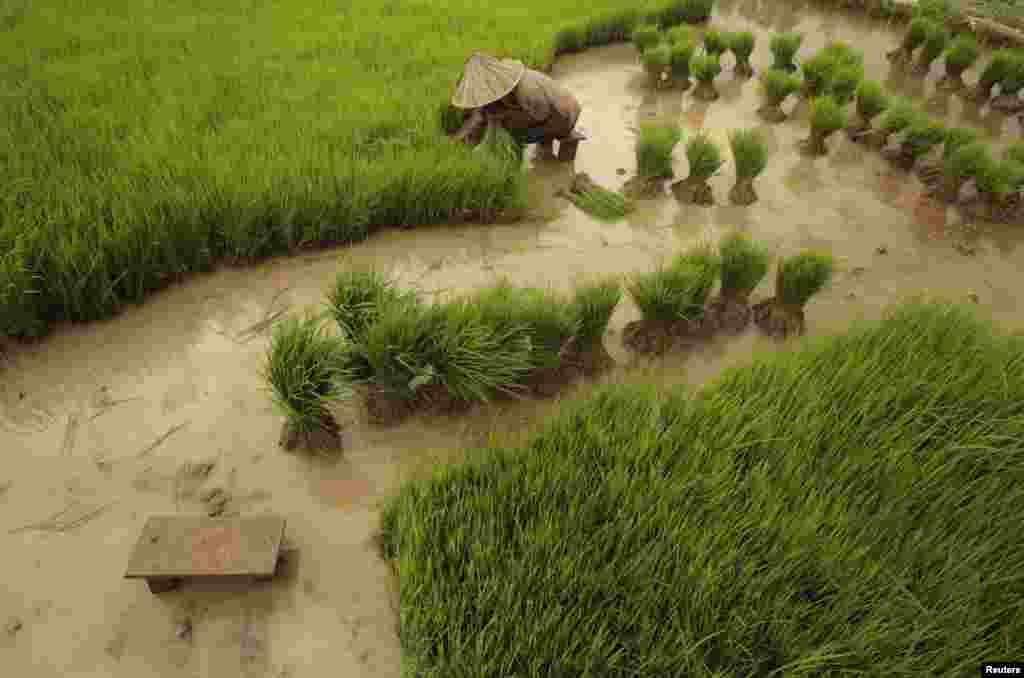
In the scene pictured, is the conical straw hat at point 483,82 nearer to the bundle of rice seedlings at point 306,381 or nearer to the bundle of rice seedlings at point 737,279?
the bundle of rice seedlings at point 737,279

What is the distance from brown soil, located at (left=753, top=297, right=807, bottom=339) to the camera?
259 cm

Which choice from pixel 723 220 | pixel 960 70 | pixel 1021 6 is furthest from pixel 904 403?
pixel 1021 6

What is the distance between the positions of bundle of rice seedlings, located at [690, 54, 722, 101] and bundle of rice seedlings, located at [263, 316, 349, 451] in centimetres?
378

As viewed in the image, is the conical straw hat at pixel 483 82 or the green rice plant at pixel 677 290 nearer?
the green rice plant at pixel 677 290

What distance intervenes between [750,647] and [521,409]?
42.1 inches

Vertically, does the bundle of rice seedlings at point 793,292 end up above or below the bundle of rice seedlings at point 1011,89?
below

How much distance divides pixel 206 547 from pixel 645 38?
16.4 feet

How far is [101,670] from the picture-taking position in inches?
57.1

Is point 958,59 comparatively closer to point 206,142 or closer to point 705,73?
point 705,73

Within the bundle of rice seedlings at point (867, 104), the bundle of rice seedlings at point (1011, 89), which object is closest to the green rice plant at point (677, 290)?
the bundle of rice seedlings at point (867, 104)

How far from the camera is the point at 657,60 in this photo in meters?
4.58

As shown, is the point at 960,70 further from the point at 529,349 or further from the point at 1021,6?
the point at 529,349

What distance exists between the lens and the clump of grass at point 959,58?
15.3ft

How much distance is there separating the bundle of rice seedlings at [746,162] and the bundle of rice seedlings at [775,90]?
1.12 m
